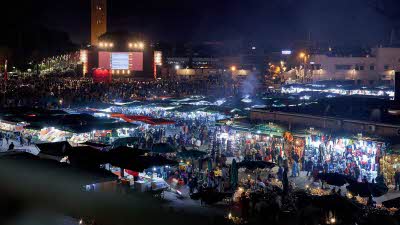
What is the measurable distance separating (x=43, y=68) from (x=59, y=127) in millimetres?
53033

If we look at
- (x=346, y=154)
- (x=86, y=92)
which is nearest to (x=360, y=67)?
(x=86, y=92)

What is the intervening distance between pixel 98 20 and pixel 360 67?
150ft

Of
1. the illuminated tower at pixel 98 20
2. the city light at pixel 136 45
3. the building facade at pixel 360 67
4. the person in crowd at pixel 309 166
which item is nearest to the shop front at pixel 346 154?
the person in crowd at pixel 309 166

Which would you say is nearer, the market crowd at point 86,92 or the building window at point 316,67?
the market crowd at point 86,92

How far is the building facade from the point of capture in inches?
2014

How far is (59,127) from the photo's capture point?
20344mm

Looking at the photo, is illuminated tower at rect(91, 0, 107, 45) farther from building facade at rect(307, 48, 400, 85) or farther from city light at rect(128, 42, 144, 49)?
building facade at rect(307, 48, 400, 85)

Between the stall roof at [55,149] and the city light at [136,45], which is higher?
the city light at [136,45]

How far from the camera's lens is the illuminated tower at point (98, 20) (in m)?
80.3

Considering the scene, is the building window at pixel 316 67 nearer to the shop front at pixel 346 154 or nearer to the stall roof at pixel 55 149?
the shop front at pixel 346 154

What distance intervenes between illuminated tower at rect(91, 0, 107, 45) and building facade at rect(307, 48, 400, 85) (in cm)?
4001

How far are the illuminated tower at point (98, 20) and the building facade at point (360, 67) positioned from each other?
4001cm

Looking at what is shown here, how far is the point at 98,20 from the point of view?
80.9 m

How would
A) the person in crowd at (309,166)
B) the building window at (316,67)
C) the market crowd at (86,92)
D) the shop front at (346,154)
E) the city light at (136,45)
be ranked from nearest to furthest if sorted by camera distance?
the shop front at (346,154) < the person in crowd at (309,166) < the market crowd at (86,92) < the building window at (316,67) < the city light at (136,45)
